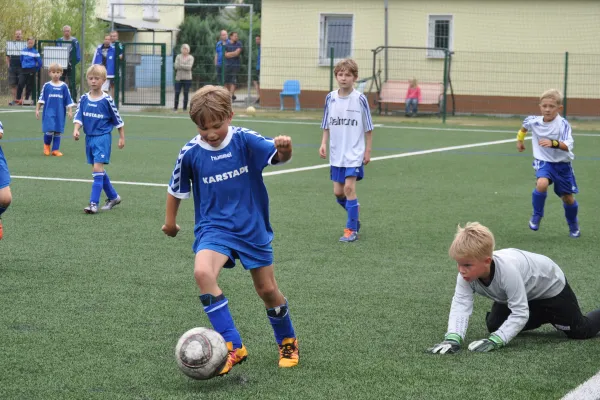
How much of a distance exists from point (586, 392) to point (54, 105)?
13190 mm

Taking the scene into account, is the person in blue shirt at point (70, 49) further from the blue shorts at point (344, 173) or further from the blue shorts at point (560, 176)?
the blue shorts at point (560, 176)

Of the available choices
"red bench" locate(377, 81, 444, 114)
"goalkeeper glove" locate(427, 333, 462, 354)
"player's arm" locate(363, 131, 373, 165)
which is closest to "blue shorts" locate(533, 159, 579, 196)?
"player's arm" locate(363, 131, 373, 165)

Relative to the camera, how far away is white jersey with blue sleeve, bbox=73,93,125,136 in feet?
35.7

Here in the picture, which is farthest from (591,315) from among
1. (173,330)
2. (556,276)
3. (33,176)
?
(33,176)

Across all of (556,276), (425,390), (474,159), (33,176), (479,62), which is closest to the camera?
(425,390)

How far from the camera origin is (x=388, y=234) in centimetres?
924

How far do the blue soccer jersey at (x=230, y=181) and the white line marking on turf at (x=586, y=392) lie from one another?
171 centimetres

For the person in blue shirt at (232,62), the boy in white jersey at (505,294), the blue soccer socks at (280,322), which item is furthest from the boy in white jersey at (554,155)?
the person in blue shirt at (232,62)

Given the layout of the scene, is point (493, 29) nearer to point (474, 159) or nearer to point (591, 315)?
point (474, 159)

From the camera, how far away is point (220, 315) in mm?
4766

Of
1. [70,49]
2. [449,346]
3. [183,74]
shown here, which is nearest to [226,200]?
[449,346]

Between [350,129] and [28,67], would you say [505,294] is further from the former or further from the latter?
[28,67]

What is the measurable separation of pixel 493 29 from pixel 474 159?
1221 centimetres

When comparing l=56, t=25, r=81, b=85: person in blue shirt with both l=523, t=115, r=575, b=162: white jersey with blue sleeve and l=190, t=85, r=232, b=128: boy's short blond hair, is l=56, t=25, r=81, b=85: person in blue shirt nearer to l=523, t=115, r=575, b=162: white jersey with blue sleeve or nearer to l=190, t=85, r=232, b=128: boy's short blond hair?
l=523, t=115, r=575, b=162: white jersey with blue sleeve
